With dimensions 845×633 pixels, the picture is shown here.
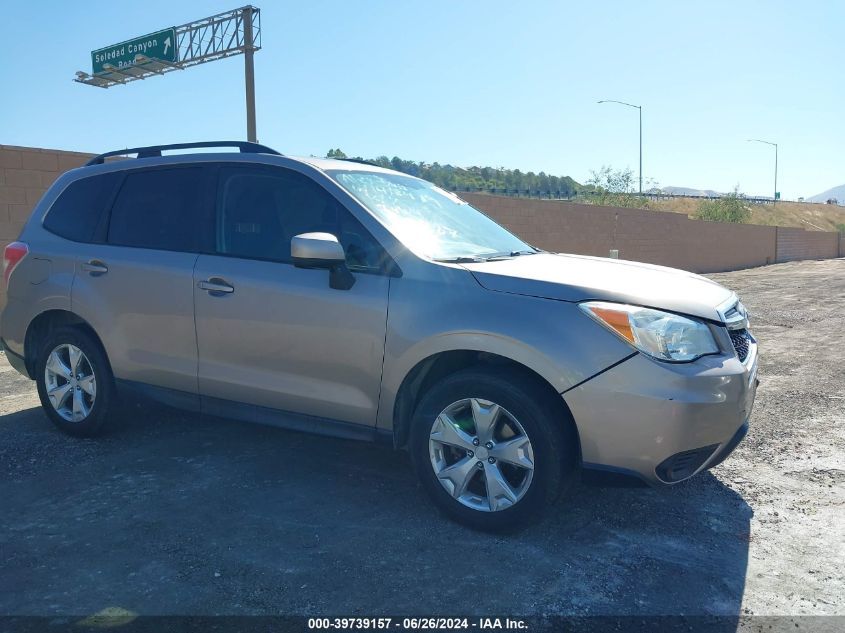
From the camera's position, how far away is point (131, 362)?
187 inches

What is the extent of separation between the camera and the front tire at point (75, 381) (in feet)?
16.1

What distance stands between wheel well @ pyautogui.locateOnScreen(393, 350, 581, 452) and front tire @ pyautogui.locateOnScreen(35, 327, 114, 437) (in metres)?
2.25

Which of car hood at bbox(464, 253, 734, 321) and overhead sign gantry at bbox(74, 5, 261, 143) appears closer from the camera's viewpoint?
car hood at bbox(464, 253, 734, 321)

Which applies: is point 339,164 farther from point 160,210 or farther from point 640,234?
point 640,234

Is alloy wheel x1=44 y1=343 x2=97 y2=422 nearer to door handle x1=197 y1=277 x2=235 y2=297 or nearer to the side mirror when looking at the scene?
door handle x1=197 y1=277 x2=235 y2=297

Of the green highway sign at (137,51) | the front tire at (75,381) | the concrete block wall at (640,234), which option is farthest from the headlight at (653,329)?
the green highway sign at (137,51)

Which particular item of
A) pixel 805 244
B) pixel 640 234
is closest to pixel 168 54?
pixel 640 234

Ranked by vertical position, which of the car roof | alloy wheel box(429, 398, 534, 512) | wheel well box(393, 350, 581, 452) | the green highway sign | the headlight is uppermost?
the green highway sign

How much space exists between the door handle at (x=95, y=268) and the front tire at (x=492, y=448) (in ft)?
8.23

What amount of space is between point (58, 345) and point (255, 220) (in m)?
1.81

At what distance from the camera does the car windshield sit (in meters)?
4.05

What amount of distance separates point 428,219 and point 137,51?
64.9 feet

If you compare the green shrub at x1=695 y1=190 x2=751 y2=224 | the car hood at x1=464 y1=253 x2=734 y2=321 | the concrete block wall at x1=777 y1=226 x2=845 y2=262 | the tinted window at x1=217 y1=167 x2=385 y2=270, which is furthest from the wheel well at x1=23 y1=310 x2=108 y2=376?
the green shrub at x1=695 y1=190 x2=751 y2=224

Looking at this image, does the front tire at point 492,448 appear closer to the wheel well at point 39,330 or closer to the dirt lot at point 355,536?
the dirt lot at point 355,536
